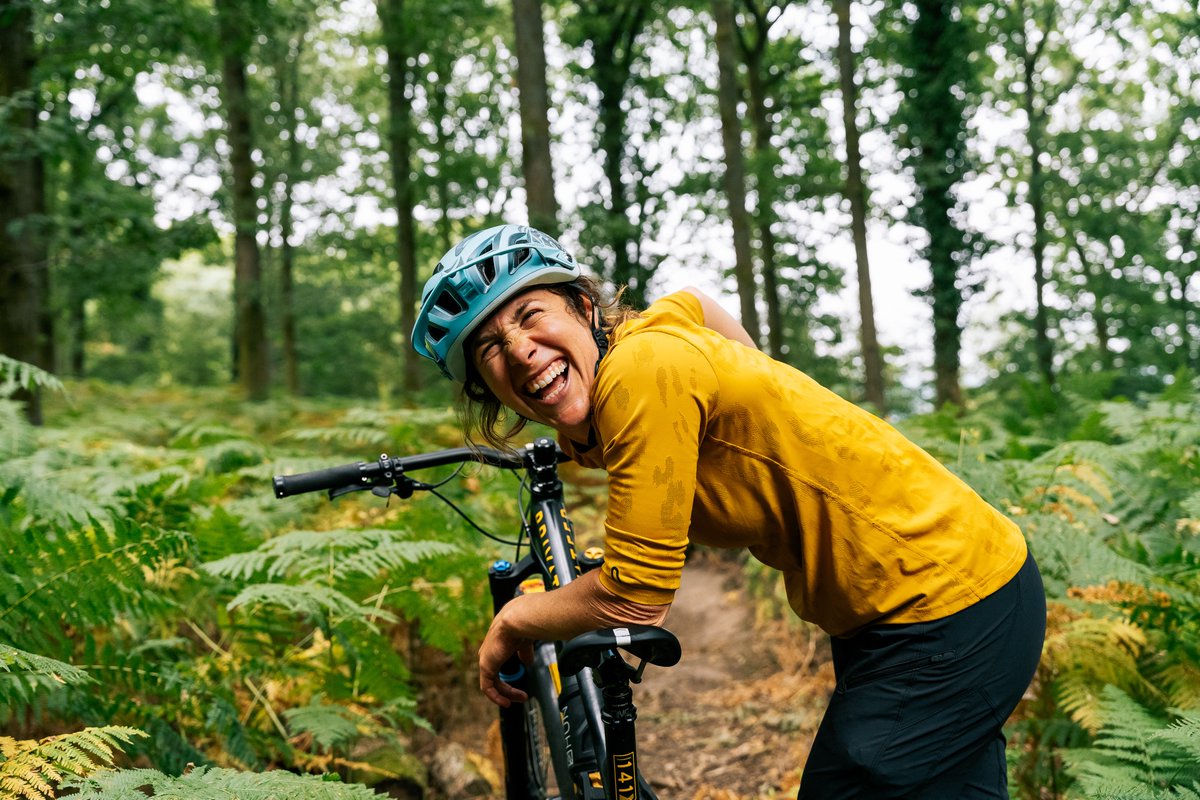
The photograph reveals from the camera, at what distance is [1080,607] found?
343cm

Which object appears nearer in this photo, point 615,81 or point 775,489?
point 775,489

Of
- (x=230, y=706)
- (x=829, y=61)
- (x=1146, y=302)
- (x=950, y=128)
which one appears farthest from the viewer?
(x=829, y=61)

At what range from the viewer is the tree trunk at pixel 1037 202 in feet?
66.1

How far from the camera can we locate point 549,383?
1970 millimetres

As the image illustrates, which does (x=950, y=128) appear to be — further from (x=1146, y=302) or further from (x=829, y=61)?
(x=1146, y=302)

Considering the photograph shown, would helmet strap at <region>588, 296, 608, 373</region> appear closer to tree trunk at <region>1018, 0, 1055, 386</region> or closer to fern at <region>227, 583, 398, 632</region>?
fern at <region>227, 583, 398, 632</region>

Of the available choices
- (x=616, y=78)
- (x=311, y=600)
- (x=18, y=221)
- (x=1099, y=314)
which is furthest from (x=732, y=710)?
(x=1099, y=314)

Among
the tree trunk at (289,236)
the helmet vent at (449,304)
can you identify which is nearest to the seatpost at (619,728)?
the helmet vent at (449,304)

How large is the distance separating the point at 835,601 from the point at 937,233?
677 inches

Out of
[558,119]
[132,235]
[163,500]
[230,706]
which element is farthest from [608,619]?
[558,119]

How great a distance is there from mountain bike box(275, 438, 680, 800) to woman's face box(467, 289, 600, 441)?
0.58 m

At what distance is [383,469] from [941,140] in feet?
56.6

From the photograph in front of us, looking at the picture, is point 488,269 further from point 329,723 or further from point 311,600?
point 329,723

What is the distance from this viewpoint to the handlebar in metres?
2.46
